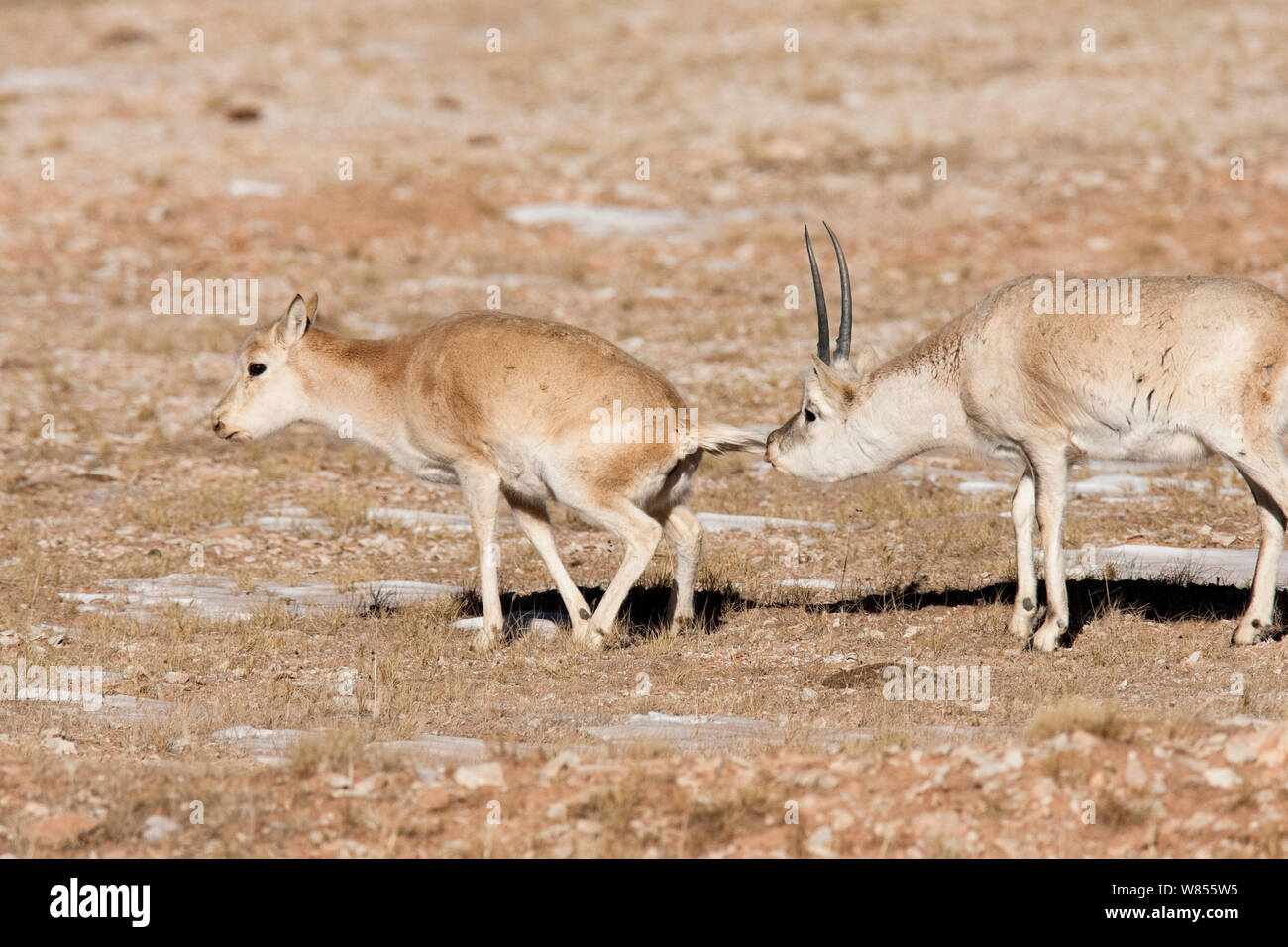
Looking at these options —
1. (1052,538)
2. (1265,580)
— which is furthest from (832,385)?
(1265,580)

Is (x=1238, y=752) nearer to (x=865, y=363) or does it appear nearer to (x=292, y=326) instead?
(x=865, y=363)

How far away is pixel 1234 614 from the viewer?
34.9 feet

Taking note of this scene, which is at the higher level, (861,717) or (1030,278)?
(1030,278)

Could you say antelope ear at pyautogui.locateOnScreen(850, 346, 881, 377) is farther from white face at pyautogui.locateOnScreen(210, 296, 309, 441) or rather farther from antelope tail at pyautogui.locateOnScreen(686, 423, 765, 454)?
white face at pyautogui.locateOnScreen(210, 296, 309, 441)

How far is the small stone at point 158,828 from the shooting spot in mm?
6574

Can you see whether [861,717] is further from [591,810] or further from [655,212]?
[655,212]

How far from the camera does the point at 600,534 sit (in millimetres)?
14055

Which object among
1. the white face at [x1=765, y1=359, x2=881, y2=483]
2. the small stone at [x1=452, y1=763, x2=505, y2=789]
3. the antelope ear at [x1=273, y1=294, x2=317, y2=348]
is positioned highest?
the antelope ear at [x1=273, y1=294, x2=317, y2=348]

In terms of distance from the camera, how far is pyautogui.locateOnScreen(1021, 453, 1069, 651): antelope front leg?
32.2 feet

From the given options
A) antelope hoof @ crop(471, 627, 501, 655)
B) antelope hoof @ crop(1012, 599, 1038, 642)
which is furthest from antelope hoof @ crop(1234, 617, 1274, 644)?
antelope hoof @ crop(471, 627, 501, 655)

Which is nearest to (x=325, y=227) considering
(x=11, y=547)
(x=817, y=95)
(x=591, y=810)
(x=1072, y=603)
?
(x=817, y=95)

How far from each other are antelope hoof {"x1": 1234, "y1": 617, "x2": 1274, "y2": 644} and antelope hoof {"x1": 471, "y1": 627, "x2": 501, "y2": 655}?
484 centimetres

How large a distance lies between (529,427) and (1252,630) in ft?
15.8

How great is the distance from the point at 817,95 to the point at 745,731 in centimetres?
2866
